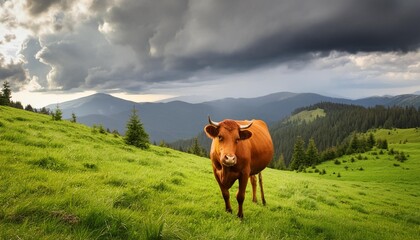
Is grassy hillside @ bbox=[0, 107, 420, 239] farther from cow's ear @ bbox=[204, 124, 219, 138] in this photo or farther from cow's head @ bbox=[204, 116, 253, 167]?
cow's ear @ bbox=[204, 124, 219, 138]

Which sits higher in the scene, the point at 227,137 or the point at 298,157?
the point at 227,137

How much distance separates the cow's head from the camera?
780 cm

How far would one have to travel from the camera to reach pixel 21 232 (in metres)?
4.23

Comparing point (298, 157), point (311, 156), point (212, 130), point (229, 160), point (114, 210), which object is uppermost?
point (212, 130)

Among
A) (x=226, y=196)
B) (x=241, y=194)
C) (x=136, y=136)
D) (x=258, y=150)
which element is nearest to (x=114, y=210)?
(x=226, y=196)

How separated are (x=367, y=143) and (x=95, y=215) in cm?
11142

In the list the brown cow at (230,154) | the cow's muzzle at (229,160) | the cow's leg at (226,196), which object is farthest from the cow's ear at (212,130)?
the cow's leg at (226,196)

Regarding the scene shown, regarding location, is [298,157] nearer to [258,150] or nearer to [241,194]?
[258,150]

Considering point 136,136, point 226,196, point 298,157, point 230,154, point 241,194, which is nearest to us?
point 230,154

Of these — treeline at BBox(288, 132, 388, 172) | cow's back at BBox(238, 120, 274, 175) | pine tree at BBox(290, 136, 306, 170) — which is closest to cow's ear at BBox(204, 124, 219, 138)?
cow's back at BBox(238, 120, 274, 175)

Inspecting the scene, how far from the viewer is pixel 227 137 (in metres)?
8.33

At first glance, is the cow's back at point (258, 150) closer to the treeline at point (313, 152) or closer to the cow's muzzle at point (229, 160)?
the cow's muzzle at point (229, 160)

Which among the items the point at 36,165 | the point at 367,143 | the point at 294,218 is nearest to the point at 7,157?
the point at 36,165

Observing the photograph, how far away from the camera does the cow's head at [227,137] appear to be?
7799mm
